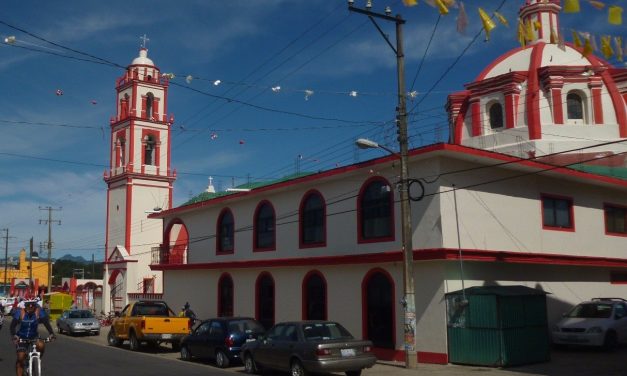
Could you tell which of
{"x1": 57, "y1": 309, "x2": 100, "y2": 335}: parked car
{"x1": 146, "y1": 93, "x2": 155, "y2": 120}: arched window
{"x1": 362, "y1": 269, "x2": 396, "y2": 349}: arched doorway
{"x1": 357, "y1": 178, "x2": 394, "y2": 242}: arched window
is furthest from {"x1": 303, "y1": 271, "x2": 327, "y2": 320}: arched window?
{"x1": 146, "y1": 93, "x2": 155, "y2": 120}: arched window

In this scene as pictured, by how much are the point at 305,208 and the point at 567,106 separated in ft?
47.0

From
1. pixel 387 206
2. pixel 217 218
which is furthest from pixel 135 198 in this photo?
pixel 387 206

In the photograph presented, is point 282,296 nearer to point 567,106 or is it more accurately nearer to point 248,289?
point 248,289

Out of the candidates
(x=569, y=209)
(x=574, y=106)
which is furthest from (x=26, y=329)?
(x=574, y=106)

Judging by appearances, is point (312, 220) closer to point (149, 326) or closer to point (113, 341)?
point (149, 326)

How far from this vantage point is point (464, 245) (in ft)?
59.8

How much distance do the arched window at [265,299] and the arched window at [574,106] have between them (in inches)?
632

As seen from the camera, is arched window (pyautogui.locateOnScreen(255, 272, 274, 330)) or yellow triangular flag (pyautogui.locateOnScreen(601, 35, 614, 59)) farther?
arched window (pyautogui.locateOnScreen(255, 272, 274, 330))

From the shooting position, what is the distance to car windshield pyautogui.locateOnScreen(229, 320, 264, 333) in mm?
18131

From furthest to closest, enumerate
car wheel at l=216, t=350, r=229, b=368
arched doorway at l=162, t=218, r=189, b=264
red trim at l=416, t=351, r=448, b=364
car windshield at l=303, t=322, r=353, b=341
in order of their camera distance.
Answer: arched doorway at l=162, t=218, r=189, b=264 → car wheel at l=216, t=350, r=229, b=368 → red trim at l=416, t=351, r=448, b=364 → car windshield at l=303, t=322, r=353, b=341

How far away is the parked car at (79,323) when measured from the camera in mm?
29484

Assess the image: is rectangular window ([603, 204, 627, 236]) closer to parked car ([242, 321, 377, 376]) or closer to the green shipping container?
the green shipping container

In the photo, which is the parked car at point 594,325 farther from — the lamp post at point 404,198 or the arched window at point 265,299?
the arched window at point 265,299

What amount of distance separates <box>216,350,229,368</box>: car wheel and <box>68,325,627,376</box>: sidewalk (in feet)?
0.69
